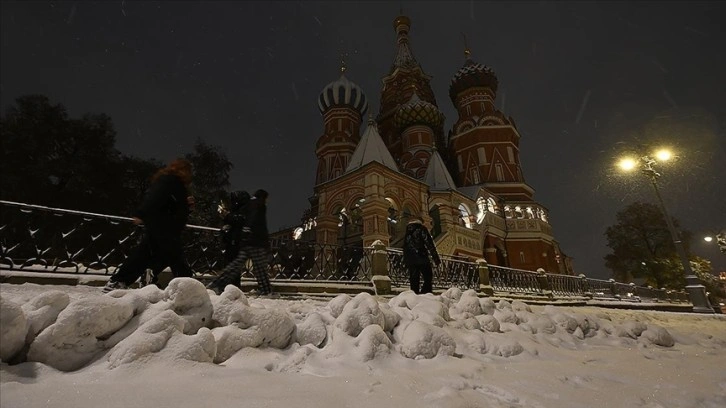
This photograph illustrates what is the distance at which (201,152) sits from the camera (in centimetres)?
2084

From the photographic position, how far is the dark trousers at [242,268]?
5177mm

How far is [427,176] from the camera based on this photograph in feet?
81.1

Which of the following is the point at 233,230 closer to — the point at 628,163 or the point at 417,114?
the point at 628,163

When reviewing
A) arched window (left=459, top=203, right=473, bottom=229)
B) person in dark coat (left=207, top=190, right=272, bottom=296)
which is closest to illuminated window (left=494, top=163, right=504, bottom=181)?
arched window (left=459, top=203, right=473, bottom=229)

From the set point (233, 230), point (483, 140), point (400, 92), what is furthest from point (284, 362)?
point (400, 92)

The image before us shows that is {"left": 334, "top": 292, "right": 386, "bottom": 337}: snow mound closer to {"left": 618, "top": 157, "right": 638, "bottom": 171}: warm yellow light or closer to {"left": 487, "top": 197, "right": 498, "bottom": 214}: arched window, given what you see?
{"left": 618, "top": 157, "right": 638, "bottom": 171}: warm yellow light

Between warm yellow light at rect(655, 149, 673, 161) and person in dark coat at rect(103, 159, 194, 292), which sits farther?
warm yellow light at rect(655, 149, 673, 161)

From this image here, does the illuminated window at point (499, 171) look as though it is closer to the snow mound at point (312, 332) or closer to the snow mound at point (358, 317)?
the snow mound at point (358, 317)

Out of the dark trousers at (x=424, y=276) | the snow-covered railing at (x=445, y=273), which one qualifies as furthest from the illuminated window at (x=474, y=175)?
the dark trousers at (x=424, y=276)

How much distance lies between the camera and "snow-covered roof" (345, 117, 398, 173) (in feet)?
63.6

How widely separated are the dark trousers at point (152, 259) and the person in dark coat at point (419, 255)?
4.72m

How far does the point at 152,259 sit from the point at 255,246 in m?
1.58

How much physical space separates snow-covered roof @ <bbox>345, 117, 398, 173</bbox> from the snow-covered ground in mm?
15483

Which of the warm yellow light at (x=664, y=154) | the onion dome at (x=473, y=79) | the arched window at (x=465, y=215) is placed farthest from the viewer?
the onion dome at (x=473, y=79)
